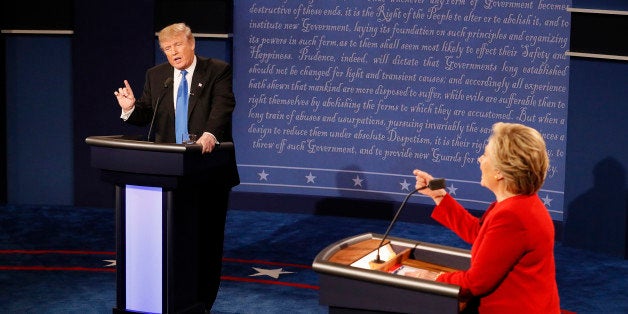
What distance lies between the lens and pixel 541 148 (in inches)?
107

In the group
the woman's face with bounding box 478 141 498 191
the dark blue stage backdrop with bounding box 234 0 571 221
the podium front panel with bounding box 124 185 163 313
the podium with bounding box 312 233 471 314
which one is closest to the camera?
the podium with bounding box 312 233 471 314

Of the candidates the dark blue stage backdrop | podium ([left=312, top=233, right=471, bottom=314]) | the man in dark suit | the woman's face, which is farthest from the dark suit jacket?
the dark blue stage backdrop

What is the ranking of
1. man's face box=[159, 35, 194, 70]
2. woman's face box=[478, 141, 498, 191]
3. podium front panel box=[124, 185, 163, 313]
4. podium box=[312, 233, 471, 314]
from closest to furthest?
1. podium box=[312, 233, 471, 314]
2. woman's face box=[478, 141, 498, 191]
3. podium front panel box=[124, 185, 163, 313]
4. man's face box=[159, 35, 194, 70]

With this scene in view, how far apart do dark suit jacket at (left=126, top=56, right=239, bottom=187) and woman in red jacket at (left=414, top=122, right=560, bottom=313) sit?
1.97 meters

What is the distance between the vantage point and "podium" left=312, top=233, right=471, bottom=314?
264 centimetres

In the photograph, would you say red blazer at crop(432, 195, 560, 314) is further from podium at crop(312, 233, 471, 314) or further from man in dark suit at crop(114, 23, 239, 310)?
man in dark suit at crop(114, 23, 239, 310)

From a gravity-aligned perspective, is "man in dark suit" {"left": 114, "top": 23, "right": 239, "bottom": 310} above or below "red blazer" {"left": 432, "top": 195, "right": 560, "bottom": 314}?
above

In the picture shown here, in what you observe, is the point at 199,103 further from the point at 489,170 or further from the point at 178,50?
the point at 489,170

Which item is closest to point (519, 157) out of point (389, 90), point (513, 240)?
point (513, 240)

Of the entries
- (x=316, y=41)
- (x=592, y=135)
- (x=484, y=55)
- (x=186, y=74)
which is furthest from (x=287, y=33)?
(x=186, y=74)

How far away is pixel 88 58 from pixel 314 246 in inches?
108

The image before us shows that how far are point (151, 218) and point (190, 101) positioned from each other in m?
0.63

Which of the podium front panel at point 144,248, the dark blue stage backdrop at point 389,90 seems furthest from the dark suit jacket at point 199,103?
the dark blue stage backdrop at point 389,90

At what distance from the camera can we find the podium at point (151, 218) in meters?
4.16
